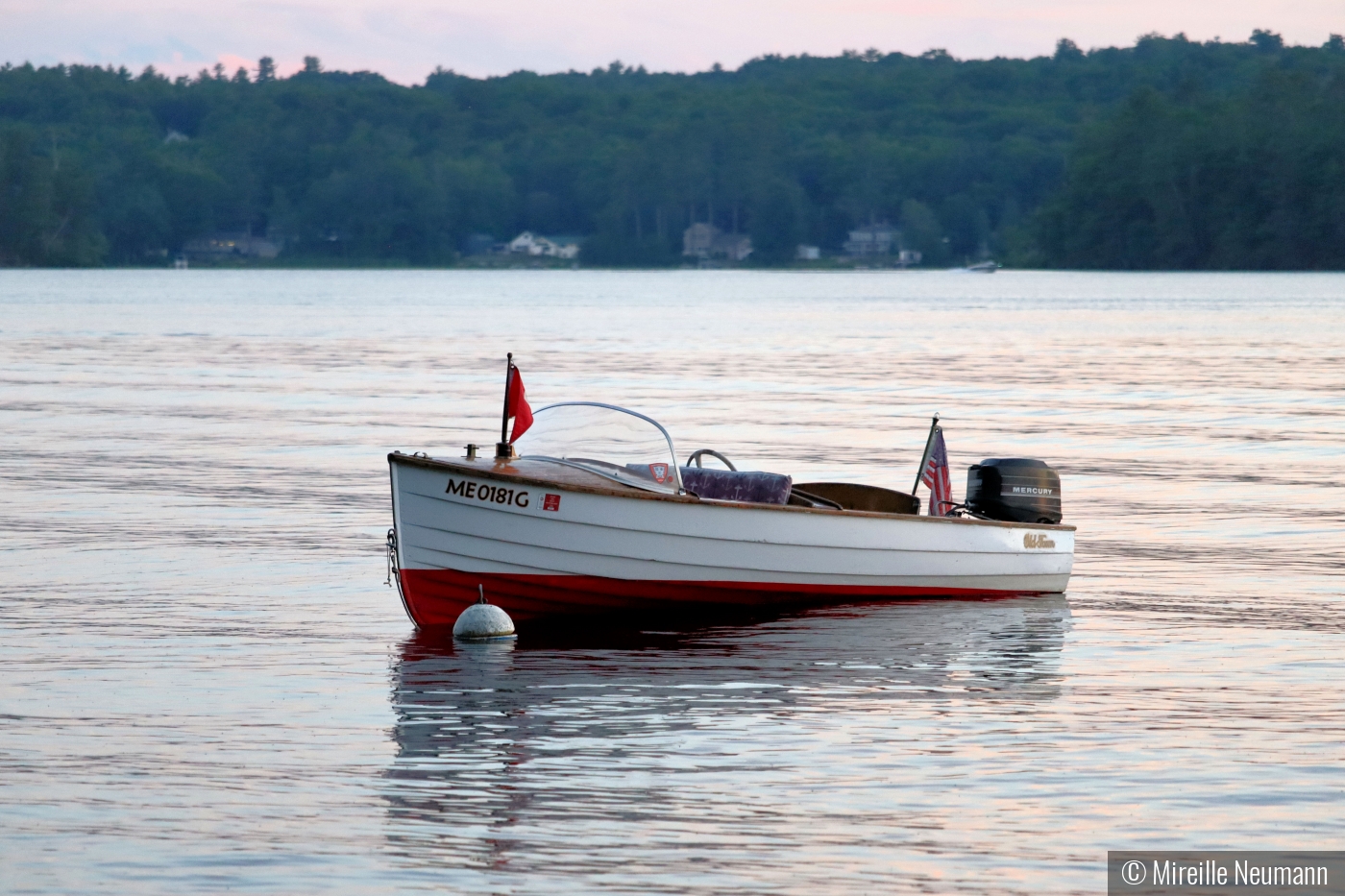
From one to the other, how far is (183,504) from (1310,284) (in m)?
136

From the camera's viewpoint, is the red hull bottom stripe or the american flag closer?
the red hull bottom stripe

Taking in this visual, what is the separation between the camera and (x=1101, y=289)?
146 meters

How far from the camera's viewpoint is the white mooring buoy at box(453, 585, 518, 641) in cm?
1588

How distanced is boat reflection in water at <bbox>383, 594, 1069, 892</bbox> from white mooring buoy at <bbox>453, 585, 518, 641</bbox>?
0.50 ft

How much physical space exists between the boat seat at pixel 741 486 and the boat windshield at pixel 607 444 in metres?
0.31

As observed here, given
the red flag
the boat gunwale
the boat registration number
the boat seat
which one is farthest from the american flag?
the boat registration number

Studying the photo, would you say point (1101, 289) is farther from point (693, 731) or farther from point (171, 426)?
point (693, 731)

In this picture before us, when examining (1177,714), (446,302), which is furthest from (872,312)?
(1177,714)

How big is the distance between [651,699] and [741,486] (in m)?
3.85

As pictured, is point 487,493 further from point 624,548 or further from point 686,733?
point 686,733

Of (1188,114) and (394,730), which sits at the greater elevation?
(1188,114)

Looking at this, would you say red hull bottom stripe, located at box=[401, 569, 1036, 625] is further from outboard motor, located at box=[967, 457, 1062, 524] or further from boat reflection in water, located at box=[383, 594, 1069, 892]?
outboard motor, located at box=[967, 457, 1062, 524]

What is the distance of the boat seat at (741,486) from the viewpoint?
55.9 feet

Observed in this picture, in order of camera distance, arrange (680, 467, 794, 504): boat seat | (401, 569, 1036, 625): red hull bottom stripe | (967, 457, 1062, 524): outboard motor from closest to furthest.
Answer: (401, 569, 1036, 625): red hull bottom stripe < (680, 467, 794, 504): boat seat < (967, 457, 1062, 524): outboard motor
